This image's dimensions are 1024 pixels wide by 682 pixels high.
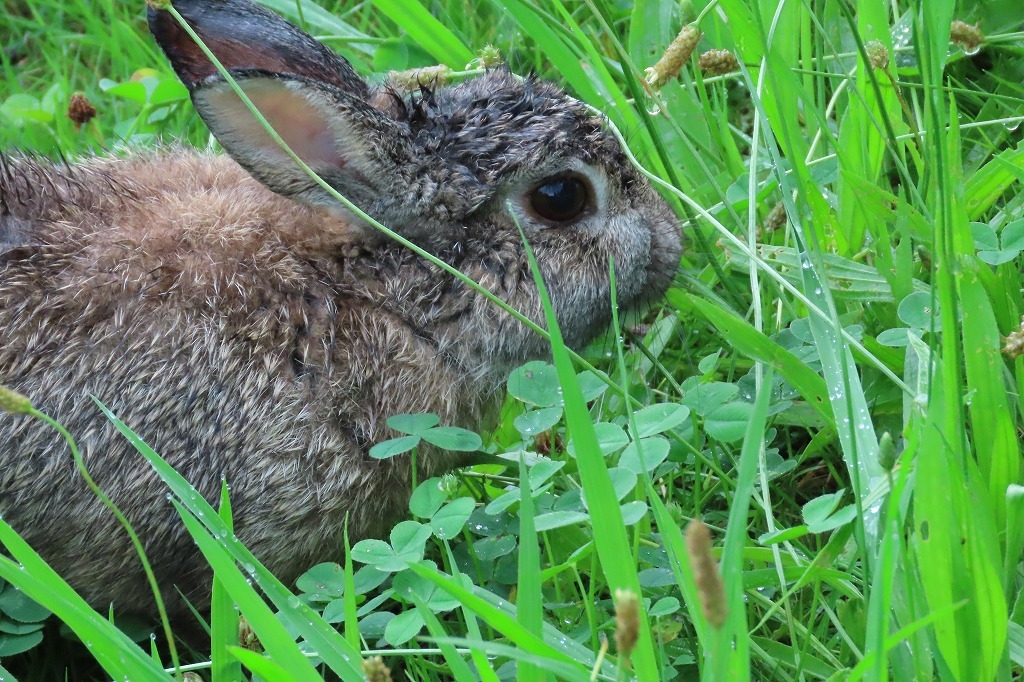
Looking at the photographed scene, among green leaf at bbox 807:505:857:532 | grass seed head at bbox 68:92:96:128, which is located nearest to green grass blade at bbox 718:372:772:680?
green leaf at bbox 807:505:857:532

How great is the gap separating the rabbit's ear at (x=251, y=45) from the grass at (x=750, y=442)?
2.23 feet

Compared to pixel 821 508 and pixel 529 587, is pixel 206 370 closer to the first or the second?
pixel 529 587

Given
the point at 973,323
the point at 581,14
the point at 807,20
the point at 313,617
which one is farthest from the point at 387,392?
the point at 581,14

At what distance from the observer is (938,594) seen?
6.21ft

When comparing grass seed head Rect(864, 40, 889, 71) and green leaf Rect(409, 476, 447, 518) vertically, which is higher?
grass seed head Rect(864, 40, 889, 71)

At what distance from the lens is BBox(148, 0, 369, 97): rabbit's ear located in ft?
9.43

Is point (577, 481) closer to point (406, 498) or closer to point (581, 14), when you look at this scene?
point (406, 498)

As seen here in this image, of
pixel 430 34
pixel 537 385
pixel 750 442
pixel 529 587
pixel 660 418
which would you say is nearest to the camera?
pixel 750 442

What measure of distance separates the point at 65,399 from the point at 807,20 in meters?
2.58

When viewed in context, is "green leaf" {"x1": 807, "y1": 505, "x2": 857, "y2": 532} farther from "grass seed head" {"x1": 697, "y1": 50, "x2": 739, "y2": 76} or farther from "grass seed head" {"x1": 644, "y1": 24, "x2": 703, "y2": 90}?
"grass seed head" {"x1": 697, "y1": 50, "x2": 739, "y2": 76}

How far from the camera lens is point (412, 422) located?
2.83 meters

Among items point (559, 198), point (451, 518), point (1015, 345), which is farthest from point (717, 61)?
point (451, 518)

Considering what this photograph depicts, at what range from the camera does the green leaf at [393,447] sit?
273cm

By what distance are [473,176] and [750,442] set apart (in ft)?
5.00
